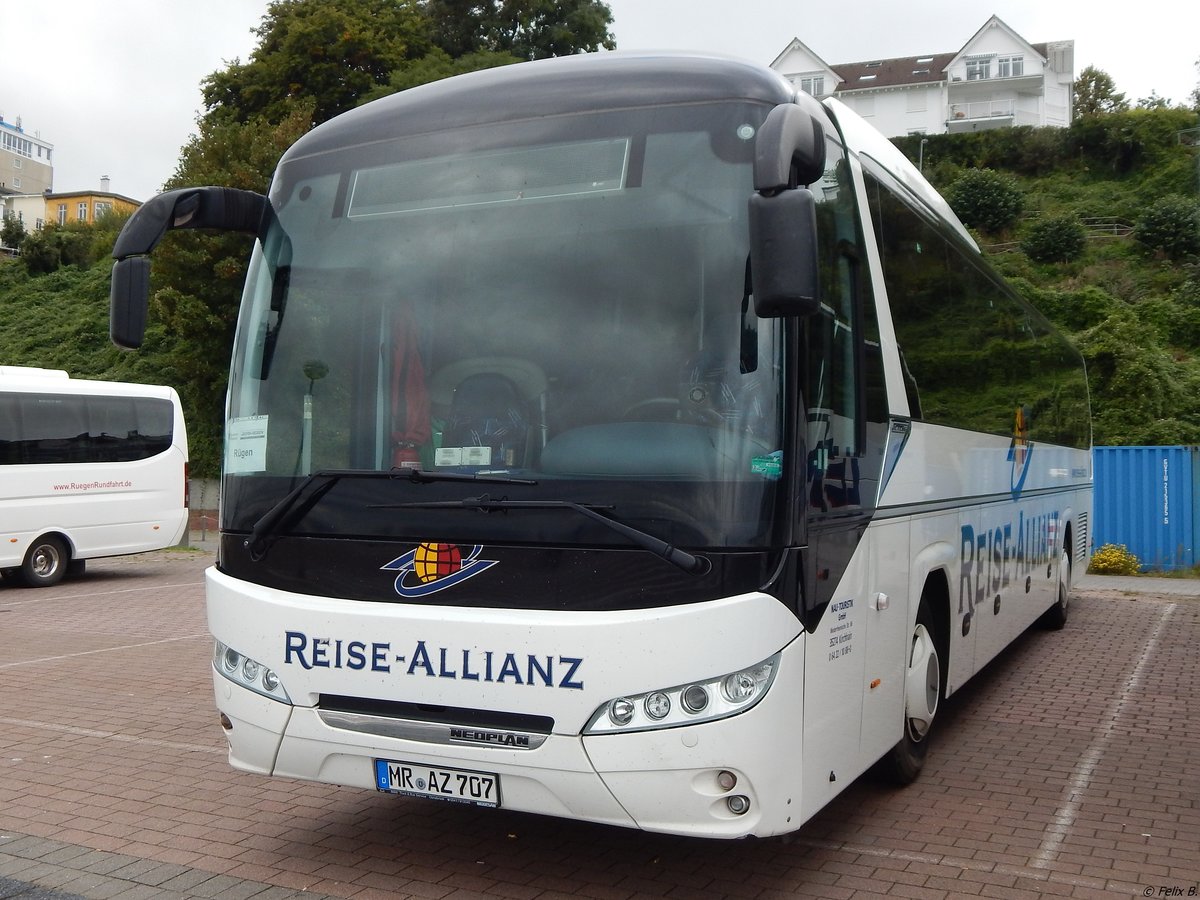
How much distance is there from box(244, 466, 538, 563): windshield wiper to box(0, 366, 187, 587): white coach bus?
13240 millimetres

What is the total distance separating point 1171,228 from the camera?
3988 cm

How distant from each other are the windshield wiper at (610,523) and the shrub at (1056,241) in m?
40.5

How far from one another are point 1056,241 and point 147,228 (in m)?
40.5

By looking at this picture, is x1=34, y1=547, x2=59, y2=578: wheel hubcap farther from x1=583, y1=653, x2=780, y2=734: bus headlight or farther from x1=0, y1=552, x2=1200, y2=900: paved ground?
x1=583, y1=653, x2=780, y2=734: bus headlight

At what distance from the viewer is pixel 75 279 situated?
46.4 metres

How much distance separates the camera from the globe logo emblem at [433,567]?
4.46 metres

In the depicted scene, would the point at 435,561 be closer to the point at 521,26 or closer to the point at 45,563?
the point at 45,563

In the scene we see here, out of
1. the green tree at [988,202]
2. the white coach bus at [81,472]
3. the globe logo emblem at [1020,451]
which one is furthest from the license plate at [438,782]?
the green tree at [988,202]

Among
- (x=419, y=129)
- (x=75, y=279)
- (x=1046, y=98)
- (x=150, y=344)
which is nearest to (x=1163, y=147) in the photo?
(x=1046, y=98)

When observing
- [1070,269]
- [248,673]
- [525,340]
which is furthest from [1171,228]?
[248,673]

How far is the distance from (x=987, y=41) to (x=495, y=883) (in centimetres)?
7747

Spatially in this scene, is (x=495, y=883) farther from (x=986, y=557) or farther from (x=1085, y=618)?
(x=1085, y=618)

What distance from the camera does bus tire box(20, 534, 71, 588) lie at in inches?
675

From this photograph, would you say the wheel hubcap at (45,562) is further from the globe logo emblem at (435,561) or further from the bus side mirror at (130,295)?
the globe logo emblem at (435,561)
